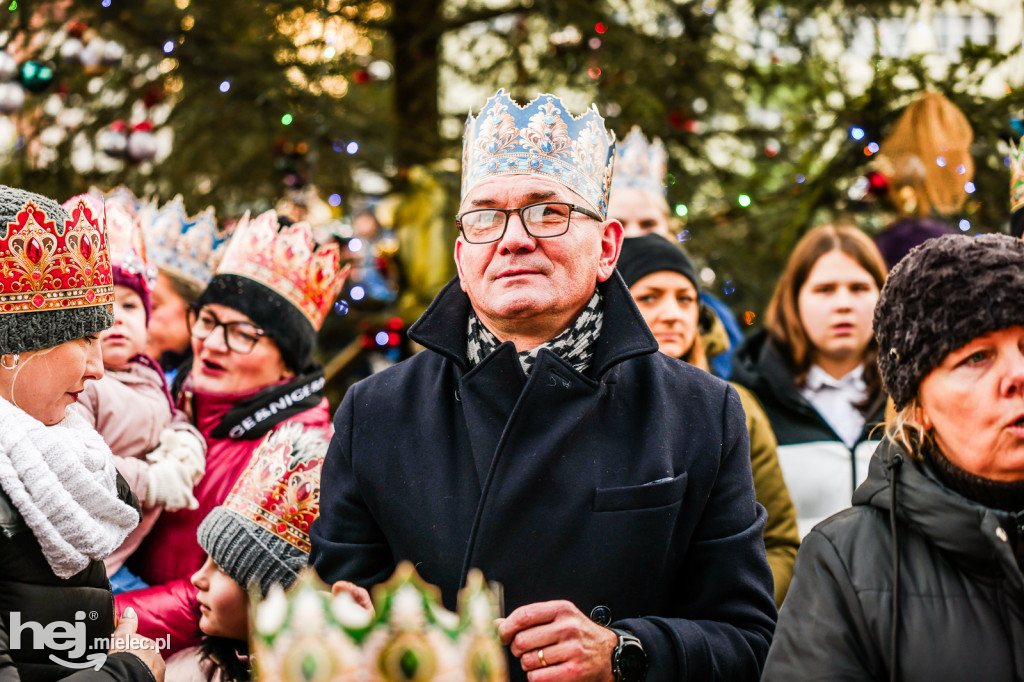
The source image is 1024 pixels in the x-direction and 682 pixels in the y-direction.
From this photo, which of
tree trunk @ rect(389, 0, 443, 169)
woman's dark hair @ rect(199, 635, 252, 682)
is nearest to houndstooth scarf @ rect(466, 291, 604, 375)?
woman's dark hair @ rect(199, 635, 252, 682)

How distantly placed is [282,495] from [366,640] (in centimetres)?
181

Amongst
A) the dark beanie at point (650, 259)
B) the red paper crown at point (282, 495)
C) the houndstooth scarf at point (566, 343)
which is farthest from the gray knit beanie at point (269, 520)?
the dark beanie at point (650, 259)

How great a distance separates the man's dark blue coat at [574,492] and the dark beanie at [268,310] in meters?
1.42

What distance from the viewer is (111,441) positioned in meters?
3.64

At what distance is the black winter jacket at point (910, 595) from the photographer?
2.02 m

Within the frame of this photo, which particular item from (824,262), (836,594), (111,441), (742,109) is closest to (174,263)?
(111,441)

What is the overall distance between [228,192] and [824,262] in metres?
4.24

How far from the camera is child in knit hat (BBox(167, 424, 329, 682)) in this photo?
120 inches

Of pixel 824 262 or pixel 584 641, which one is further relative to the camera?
pixel 824 262

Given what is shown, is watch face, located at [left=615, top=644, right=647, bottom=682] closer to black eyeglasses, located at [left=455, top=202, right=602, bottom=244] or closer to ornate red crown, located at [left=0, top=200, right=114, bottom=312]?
black eyeglasses, located at [left=455, top=202, right=602, bottom=244]

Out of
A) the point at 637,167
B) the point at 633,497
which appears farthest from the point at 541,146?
the point at 637,167

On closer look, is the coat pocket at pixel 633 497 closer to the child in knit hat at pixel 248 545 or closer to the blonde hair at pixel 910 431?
the blonde hair at pixel 910 431

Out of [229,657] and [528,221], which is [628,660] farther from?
[229,657]

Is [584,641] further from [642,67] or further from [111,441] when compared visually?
[642,67]
